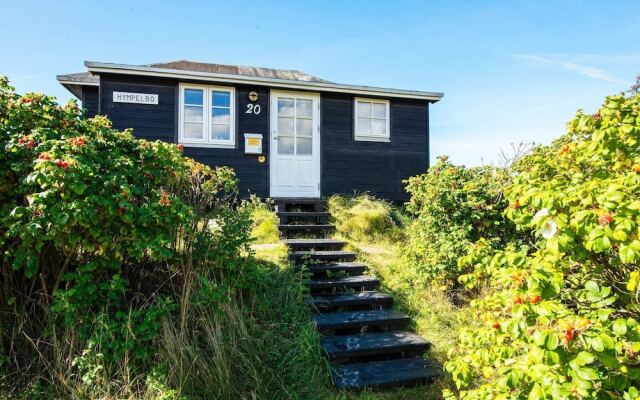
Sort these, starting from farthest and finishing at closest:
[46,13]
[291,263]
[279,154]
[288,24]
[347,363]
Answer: [279,154] → [288,24] → [46,13] → [291,263] → [347,363]

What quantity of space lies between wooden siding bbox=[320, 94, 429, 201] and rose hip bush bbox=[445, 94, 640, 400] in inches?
295

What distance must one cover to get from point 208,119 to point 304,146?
7.38ft

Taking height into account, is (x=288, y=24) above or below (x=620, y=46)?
above

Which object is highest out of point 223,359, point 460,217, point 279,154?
point 279,154

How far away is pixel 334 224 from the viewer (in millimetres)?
7758

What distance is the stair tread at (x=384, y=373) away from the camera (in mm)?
3650

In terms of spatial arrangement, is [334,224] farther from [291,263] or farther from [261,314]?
[261,314]

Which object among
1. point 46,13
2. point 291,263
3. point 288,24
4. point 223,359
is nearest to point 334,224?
point 291,263

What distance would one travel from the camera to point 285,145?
954 cm

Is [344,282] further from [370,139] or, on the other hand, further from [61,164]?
[370,139]

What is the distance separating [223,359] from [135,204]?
1.48m

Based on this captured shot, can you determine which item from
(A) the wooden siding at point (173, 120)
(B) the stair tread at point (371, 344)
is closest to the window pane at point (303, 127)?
(A) the wooden siding at point (173, 120)

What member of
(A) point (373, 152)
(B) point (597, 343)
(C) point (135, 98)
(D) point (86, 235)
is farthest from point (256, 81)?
(B) point (597, 343)

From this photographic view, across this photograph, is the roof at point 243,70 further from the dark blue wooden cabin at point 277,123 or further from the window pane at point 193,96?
the window pane at point 193,96
